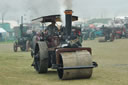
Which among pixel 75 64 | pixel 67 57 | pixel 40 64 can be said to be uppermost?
pixel 67 57

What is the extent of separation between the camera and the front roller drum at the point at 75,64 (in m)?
7.98

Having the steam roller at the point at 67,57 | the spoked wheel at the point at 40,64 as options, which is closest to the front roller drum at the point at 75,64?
the steam roller at the point at 67,57

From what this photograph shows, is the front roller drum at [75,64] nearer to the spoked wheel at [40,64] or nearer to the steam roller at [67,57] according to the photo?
the steam roller at [67,57]

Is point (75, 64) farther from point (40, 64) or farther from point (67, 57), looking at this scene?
point (40, 64)

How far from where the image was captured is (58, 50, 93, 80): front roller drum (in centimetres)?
798

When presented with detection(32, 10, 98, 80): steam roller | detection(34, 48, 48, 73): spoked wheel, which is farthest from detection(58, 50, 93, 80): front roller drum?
detection(34, 48, 48, 73): spoked wheel

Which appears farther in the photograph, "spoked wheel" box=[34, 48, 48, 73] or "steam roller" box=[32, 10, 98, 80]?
"spoked wheel" box=[34, 48, 48, 73]

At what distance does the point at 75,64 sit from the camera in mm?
8016

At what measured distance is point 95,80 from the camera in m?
8.12

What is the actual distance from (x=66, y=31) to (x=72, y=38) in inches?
11.3

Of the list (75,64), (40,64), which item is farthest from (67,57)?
(40,64)

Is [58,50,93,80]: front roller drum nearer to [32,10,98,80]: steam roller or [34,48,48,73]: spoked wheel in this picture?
[32,10,98,80]: steam roller

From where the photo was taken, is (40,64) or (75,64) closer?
(75,64)

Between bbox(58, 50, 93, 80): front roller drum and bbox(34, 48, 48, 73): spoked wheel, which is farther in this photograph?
bbox(34, 48, 48, 73): spoked wheel
